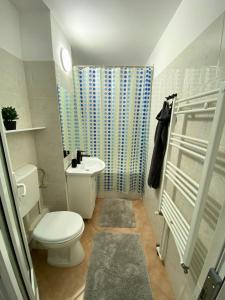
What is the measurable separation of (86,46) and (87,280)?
99.3 inches

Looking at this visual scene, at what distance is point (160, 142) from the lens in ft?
4.53

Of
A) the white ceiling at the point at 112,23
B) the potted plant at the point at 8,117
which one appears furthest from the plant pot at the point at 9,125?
the white ceiling at the point at 112,23

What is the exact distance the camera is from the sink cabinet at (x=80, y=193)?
169cm

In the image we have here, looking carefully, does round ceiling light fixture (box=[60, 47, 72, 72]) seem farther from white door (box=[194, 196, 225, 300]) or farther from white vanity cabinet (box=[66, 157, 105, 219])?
white door (box=[194, 196, 225, 300])

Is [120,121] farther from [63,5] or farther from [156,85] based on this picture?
[63,5]

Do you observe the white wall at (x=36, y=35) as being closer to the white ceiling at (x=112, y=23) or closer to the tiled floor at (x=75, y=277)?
the white ceiling at (x=112, y=23)

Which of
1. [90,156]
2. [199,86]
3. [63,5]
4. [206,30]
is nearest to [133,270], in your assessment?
[90,156]

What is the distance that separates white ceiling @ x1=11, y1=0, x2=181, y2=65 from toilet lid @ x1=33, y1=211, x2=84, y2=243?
74.4 inches

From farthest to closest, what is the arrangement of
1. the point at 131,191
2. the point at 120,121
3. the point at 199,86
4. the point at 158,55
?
1. the point at 131,191
2. the point at 120,121
3. the point at 158,55
4. the point at 199,86

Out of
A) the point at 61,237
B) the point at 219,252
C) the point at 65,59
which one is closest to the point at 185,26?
the point at 65,59

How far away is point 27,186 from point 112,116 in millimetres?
1364

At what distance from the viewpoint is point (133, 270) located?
1303 mm

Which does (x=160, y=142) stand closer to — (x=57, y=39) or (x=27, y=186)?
(x=27, y=186)

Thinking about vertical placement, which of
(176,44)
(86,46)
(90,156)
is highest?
(86,46)
